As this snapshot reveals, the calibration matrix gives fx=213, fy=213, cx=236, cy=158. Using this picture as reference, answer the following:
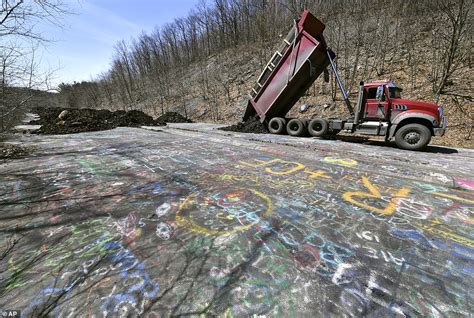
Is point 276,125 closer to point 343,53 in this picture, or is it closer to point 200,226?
point 200,226

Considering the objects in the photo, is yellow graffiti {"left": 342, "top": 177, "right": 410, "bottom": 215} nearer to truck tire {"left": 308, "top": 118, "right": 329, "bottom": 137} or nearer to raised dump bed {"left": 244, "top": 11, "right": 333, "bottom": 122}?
truck tire {"left": 308, "top": 118, "right": 329, "bottom": 137}

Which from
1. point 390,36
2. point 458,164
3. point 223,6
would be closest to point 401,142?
point 458,164

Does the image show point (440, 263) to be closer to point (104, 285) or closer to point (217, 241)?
point (217, 241)

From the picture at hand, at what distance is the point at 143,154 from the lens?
6.68 m

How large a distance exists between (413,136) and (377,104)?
149 centimetres

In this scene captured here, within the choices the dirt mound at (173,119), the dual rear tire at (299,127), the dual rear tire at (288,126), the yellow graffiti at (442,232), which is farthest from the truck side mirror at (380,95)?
the dirt mound at (173,119)

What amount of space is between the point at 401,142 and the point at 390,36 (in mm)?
12760

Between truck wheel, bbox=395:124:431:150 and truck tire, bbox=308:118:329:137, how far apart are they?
2.42 m

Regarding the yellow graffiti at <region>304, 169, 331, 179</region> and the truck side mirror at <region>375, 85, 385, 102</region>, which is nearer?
the yellow graffiti at <region>304, 169, 331, 179</region>

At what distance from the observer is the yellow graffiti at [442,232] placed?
2.47 metres

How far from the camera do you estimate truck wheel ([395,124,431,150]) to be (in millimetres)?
6520

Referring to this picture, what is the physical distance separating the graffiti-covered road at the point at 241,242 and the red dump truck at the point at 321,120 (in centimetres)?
215

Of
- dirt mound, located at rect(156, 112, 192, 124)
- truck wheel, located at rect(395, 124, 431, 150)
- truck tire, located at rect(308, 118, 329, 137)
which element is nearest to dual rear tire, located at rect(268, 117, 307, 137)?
truck tire, located at rect(308, 118, 329, 137)

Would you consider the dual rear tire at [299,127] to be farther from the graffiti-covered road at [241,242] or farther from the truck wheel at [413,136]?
the graffiti-covered road at [241,242]
